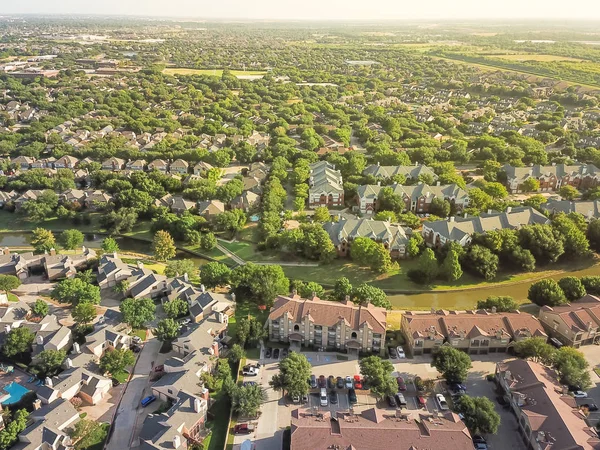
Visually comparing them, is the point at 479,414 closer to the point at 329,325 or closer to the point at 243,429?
the point at 329,325

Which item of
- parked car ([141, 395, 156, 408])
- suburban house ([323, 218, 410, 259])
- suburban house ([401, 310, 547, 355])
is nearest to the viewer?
parked car ([141, 395, 156, 408])

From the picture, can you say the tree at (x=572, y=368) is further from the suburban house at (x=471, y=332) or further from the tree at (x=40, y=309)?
the tree at (x=40, y=309)

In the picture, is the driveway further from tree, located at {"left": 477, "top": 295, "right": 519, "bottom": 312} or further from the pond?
tree, located at {"left": 477, "top": 295, "right": 519, "bottom": 312}

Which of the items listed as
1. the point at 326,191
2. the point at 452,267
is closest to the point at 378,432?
the point at 452,267

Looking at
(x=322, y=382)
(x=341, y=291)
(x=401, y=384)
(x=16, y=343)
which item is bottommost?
(x=322, y=382)

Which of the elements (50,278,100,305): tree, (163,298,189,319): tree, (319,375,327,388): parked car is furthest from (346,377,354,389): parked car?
(50,278,100,305): tree
